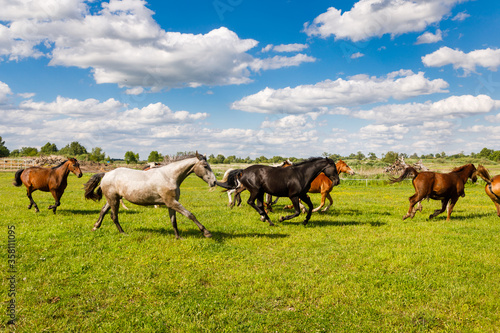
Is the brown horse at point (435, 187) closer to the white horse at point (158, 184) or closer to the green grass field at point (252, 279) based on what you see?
the green grass field at point (252, 279)

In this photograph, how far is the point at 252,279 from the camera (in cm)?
596

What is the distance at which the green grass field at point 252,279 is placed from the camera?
452cm

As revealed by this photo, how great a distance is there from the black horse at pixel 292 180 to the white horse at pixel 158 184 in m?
2.24

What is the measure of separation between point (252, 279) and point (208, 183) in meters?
3.24

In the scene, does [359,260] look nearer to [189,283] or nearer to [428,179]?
[189,283]

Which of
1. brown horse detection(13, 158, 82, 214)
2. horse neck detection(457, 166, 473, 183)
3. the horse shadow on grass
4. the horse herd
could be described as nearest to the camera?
the horse herd

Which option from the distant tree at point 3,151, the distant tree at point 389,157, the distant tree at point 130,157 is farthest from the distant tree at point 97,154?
the distant tree at point 389,157

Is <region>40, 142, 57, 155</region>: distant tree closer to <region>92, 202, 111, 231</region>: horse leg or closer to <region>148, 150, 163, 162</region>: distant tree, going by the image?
<region>148, 150, 163, 162</region>: distant tree

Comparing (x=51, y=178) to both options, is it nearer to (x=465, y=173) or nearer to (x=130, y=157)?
(x=465, y=173)

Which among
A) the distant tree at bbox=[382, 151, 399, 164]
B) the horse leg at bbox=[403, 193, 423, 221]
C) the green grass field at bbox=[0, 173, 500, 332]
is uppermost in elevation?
the distant tree at bbox=[382, 151, 399, 164]

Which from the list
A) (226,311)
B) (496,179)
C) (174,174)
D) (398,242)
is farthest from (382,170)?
(226,311)

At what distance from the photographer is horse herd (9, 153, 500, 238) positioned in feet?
27.9

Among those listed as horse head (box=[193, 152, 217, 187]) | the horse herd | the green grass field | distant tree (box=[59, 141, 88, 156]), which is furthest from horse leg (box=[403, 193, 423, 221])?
distant tree (box=[59, 141, 88, 156])

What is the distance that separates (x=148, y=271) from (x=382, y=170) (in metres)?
39.2
